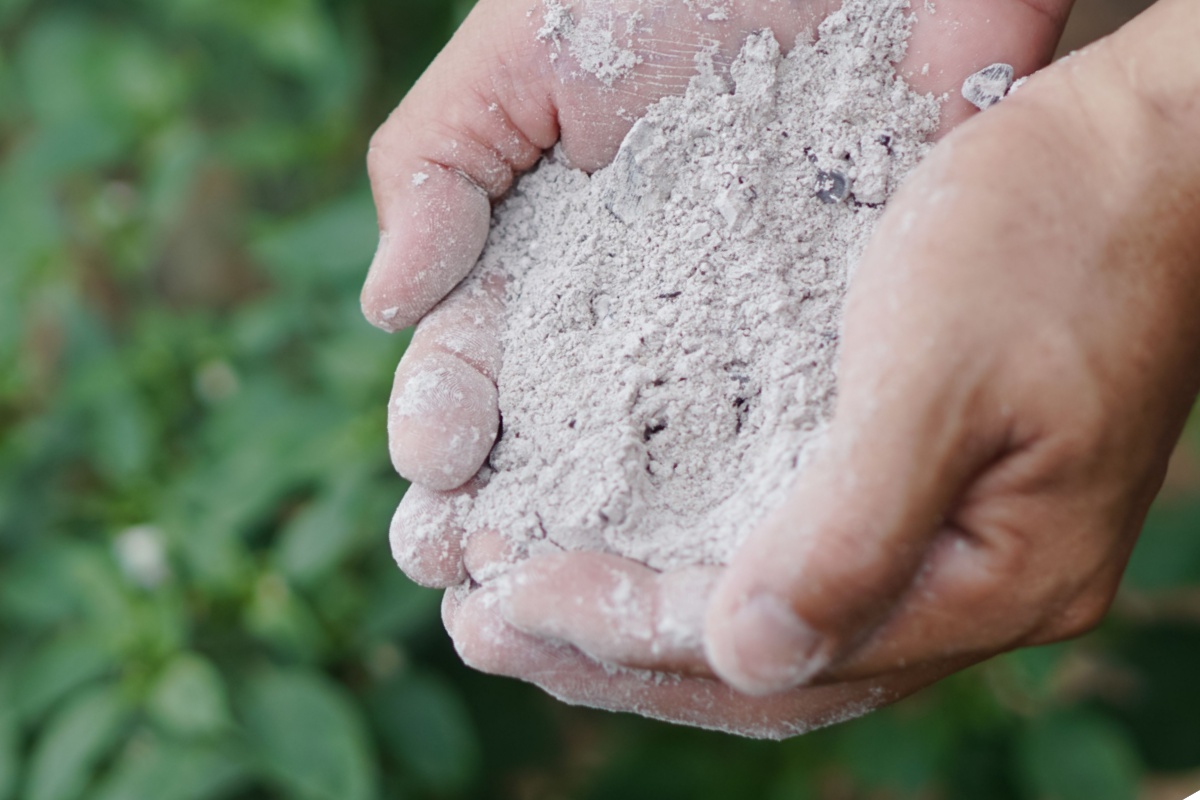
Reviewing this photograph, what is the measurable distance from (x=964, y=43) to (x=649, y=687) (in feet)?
2.53

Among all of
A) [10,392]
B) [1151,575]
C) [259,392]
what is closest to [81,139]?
[10,392]

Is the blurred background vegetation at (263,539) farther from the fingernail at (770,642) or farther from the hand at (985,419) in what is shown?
the fingernail at (770,642)

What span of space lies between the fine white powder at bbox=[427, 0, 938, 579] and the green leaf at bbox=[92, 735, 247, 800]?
625mm

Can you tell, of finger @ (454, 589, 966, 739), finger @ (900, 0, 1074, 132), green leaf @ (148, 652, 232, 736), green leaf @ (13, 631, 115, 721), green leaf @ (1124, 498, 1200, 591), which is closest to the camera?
finger @ (454, 589, 966, 739)

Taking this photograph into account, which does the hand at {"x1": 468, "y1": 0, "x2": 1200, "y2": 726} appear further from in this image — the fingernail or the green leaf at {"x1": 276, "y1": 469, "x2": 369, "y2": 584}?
the green leaf at {"x1": 276, "y1": 469, "x2": 369, "y2": 584}

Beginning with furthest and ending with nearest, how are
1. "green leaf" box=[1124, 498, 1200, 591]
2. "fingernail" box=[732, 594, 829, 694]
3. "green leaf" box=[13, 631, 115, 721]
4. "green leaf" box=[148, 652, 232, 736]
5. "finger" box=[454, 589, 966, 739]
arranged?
"green leaf" box=[1124, 498, 1200, 591] → "green leaf" box=[13, 631, 115, 721] → "green leaf" box=[148, 652, 232, 736] → "finger" box=[454, 589, 966, 739] → "fingernail" box=[732, 594, 829, 694]

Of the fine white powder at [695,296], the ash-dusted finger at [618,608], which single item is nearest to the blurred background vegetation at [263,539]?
the fine white powder at [695,296]

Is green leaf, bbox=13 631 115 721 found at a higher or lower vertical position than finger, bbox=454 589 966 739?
lower

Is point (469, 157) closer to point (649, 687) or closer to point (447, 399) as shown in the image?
point (447, 399)

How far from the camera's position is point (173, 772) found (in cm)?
132

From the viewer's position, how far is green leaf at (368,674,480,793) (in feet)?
4.80

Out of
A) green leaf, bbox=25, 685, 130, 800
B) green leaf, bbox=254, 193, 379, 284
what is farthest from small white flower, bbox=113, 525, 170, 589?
green leaf, bbox=254, 193, 379, 284

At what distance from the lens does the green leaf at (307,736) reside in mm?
1287

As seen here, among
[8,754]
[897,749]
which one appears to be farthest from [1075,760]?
[8,754]
